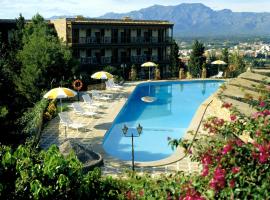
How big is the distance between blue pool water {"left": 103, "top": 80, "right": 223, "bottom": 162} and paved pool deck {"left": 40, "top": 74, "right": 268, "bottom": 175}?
0.49 metres

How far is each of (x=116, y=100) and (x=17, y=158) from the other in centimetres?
1827

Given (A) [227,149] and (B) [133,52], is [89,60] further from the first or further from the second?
(A) [227,149]

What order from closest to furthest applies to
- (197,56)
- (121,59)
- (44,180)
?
(44,180) < (121,59) < (197,56)

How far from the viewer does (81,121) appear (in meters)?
19.5

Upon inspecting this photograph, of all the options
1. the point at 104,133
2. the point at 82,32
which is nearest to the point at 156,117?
the point at 104,133

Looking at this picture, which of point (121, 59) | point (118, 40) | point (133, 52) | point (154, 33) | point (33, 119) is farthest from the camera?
point (154, 33)

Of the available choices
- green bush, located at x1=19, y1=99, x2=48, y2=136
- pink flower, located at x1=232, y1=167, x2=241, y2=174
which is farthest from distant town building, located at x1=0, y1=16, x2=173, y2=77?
pink flower, located at x1=232, y1=167, x2=241, y2=174

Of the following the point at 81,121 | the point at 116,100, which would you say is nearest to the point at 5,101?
the point at 81,121

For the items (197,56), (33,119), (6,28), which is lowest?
(33,119)

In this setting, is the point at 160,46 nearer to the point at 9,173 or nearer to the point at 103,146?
the point at 103,146

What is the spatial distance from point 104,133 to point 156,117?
6.56 m

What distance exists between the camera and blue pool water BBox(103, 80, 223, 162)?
1680cm

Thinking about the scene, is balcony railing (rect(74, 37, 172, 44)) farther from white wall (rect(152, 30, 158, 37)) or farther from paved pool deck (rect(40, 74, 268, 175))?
paved pool deck (rect(40, 74, 268, 175))

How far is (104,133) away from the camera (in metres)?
17.4
